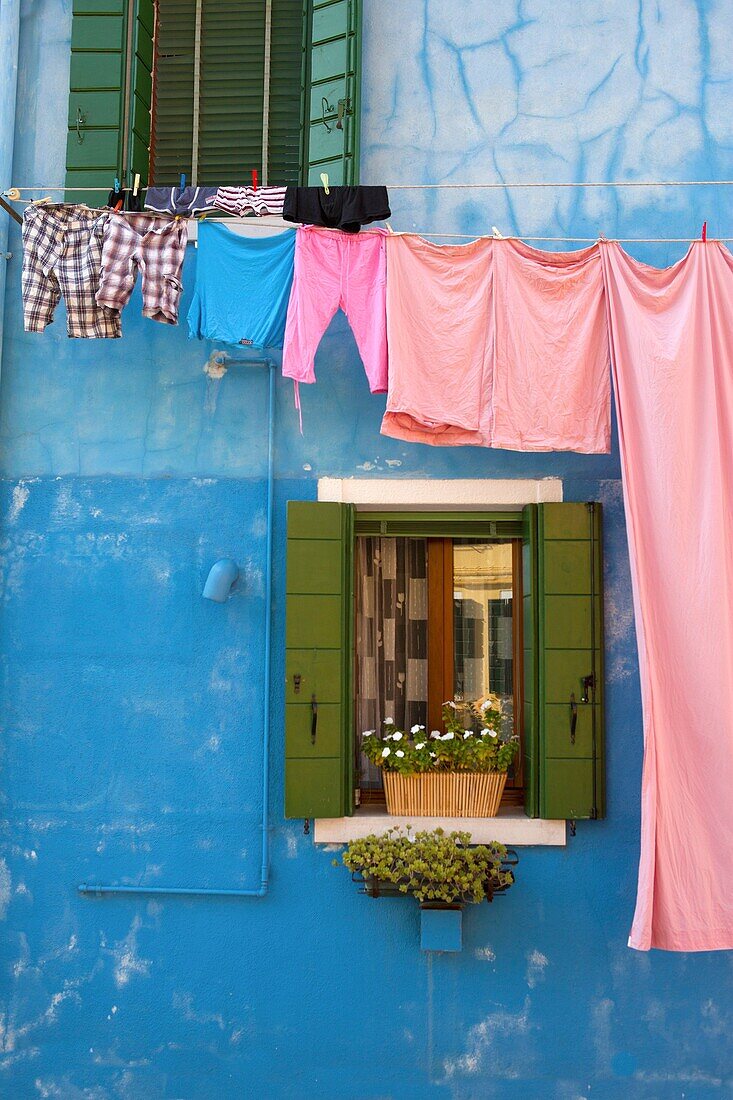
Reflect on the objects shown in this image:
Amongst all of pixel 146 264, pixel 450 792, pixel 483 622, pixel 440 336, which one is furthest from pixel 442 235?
pixel 450 792

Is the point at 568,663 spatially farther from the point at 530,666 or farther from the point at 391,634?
the point at 391,634

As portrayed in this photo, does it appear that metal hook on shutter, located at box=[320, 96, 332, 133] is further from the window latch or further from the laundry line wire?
the laundry line wire

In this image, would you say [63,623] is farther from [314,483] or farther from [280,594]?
[314,483]

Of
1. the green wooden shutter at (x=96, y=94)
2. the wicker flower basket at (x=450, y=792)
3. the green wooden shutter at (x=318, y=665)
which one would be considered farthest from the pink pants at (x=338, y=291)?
the wicker flower basket at (x=450, y=792)

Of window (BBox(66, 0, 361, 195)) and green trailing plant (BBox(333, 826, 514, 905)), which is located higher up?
window (BBox(66, 0, 361, 195))

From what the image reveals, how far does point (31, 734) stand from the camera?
5.06 metres

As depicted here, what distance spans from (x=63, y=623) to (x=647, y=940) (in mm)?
3072

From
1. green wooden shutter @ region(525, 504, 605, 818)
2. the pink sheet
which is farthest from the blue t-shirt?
green wooden shutter @ region(525, 504, 605, 818)

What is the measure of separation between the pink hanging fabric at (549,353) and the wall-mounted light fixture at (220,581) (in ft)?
4.54

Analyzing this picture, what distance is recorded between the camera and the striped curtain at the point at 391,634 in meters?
5.33

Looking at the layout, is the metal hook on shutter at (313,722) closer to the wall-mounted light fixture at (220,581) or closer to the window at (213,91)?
the wall-mounted light fixture at (220,581)

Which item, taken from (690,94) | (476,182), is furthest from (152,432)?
(690,94)

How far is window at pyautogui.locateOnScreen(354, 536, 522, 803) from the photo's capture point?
17.4ft

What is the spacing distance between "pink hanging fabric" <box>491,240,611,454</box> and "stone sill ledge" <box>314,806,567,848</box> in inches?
70.4
